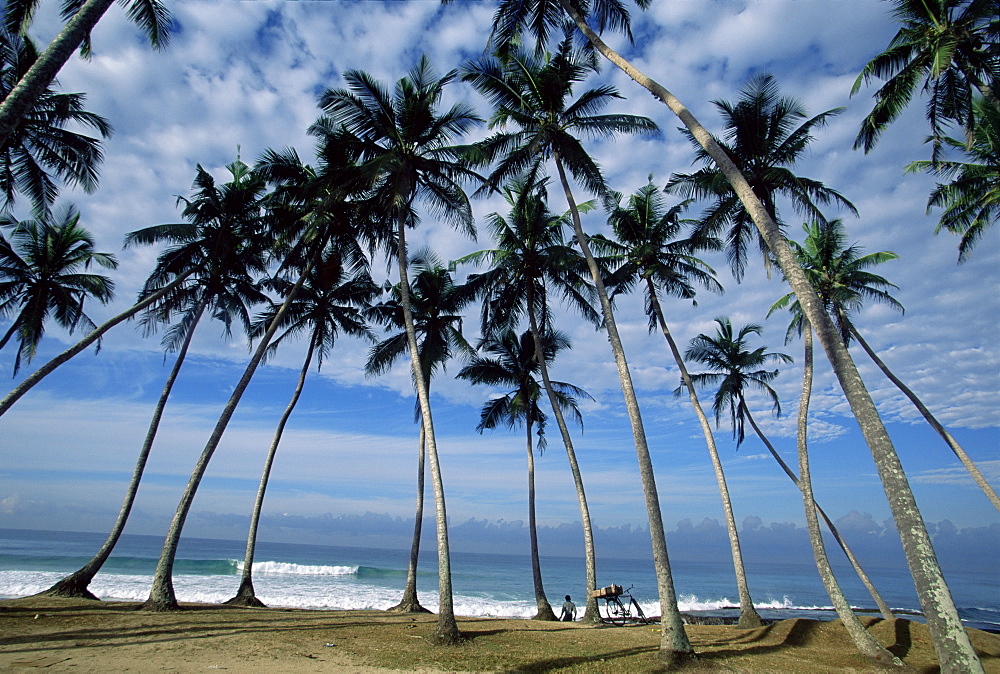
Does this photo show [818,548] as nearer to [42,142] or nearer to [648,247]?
[648,247]

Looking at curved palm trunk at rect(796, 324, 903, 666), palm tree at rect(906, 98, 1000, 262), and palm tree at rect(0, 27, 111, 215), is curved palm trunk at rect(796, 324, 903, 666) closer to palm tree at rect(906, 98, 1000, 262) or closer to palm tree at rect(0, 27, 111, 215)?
palm tree at rect(906, 98, 1000, 262)

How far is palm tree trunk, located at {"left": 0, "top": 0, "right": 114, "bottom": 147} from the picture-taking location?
5516 millimetres

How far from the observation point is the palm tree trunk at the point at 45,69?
552 centimetres

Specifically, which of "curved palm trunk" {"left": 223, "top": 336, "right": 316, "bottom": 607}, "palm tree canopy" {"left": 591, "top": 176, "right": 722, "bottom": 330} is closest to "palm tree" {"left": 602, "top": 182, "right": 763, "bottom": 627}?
"palm tree canopy" {"left": 591, "top": 176, "right": 722, "bottom": 330}

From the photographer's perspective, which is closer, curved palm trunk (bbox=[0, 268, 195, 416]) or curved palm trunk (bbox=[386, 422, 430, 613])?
curved palm trunk (bbox=[0, 268, 195, 416])

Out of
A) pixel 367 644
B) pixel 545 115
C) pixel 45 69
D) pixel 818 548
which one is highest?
pixel 545 115

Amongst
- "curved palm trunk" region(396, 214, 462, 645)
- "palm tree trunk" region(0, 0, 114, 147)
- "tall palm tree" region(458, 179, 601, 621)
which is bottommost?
"curved palm trunk" region(396, 214, 462, 645)

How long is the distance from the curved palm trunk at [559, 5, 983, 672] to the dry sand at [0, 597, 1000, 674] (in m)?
4.75

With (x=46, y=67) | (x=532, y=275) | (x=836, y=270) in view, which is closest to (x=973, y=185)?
(x=836, y=270)

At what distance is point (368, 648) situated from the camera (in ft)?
30.7

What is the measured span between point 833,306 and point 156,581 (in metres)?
20.0

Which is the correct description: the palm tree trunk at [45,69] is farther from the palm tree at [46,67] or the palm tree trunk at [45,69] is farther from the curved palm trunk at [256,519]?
the curved palm trunk at [256,519]

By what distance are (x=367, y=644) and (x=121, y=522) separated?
29.8 feet

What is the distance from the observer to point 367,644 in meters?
9.68
